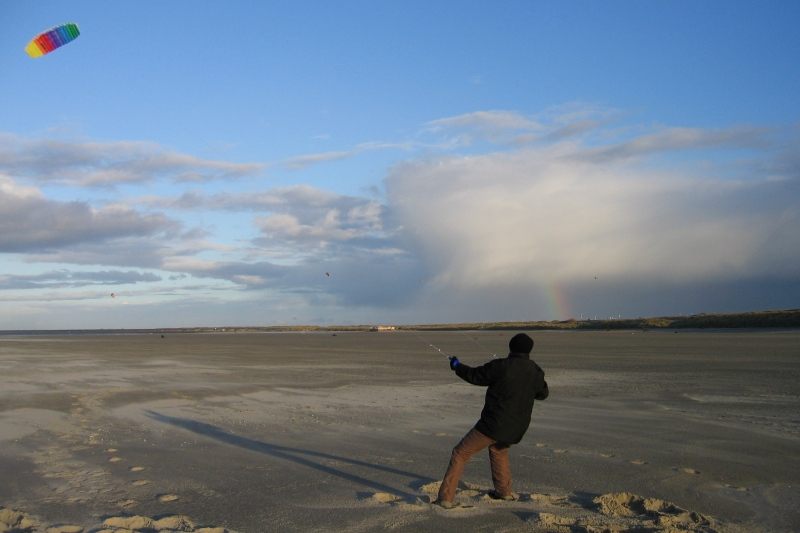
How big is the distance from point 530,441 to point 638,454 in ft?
5.44

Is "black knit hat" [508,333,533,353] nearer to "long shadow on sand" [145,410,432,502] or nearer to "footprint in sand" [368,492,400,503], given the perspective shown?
"long shadow on sand" [145,410,432,502]

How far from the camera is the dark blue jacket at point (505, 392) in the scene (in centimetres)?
720

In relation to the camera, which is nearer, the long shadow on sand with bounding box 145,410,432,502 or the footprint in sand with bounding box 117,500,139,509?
the footprint in sand with bounding box 117,500,139,509

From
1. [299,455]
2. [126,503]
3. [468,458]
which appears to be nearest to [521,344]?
[468,458]

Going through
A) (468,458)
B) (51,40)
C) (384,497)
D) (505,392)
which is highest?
(51,40)

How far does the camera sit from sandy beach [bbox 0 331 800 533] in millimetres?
6867

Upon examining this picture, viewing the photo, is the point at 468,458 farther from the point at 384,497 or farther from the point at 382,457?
the point at 382,457

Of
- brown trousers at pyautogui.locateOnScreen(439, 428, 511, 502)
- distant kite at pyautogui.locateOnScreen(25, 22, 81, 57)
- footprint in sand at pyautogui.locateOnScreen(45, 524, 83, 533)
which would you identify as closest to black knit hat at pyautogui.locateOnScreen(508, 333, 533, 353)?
brown trousers at pyautogui.locateOnScreen(439, 428, 511, 502)

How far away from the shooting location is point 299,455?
32.7 ft

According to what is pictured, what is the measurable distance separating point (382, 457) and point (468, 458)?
2.64 m

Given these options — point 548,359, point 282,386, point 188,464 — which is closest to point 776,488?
point 188,464

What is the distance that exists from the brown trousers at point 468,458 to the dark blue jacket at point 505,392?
115 mm

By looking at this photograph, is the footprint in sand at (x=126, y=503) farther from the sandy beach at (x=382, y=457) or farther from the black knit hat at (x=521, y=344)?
the black knit hat at (x=521, y=344)

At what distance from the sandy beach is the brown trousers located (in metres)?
0.23
